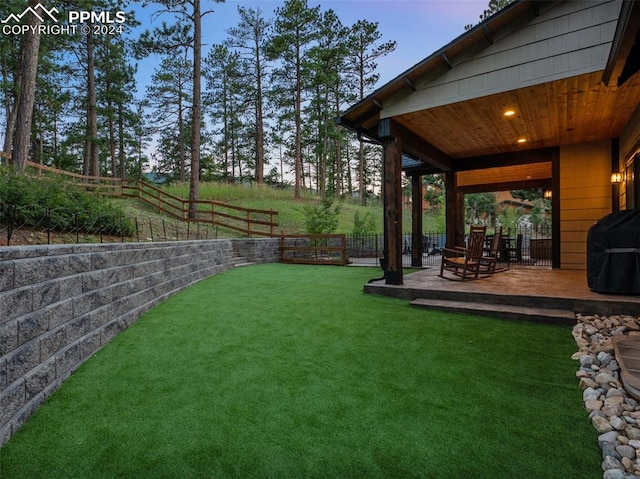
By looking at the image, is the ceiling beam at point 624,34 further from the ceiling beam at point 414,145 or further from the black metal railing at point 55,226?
the black metal railing at point 55,226

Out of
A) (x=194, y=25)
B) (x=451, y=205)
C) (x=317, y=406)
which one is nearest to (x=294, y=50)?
(x=194, y=25)

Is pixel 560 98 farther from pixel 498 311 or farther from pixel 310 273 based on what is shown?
pixel 310 273

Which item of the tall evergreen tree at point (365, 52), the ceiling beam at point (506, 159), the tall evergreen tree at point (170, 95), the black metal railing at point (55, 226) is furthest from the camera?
the tall evergreen tree at point (170, 95)

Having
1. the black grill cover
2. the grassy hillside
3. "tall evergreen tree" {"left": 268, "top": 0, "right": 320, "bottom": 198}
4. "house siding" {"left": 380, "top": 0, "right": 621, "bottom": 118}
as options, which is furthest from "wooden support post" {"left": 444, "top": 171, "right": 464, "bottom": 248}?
"tall evergreen tree" {"left": 268, "top": 0, "right": 320, "bottom": 198}

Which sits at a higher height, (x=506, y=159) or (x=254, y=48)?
(x=254, y=48)

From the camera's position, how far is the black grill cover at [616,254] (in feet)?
12.3

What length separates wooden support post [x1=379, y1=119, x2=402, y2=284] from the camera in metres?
5.11

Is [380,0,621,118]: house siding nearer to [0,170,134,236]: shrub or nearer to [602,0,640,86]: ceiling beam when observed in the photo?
[602,0,640,86]: ceiling beam

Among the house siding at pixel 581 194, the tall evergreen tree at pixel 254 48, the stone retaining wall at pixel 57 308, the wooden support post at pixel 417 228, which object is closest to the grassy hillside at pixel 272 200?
the tall evergreen tree at pixel 254 48

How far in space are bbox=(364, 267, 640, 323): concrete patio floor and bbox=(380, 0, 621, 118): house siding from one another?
2.53 m

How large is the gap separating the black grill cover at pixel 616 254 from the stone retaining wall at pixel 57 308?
537cm

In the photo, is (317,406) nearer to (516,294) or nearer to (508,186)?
(516,294)

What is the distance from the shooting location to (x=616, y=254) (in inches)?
152

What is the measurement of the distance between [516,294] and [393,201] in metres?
2.08
